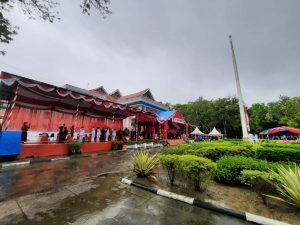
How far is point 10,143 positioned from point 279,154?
13.7m

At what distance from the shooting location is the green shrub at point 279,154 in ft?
21.1

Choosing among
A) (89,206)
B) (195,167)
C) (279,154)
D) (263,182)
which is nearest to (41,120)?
(89,206)

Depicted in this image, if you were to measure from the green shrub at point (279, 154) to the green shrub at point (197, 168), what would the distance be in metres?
4.32

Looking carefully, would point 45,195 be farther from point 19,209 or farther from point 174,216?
point 174,216

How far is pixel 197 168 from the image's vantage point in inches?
174

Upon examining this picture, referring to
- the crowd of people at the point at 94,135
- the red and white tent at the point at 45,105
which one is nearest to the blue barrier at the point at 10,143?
the red and white tent at the point at 45,105

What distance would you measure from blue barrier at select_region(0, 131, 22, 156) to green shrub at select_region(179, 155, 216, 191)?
31.7ft

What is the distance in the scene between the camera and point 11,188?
192 inches

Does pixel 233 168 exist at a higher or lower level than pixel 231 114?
lower

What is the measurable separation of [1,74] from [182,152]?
35.0 feet

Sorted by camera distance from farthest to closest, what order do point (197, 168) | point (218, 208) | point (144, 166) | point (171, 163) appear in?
point (144, 166) < point (171, 163) < point (197, 168) < point (218, 208)

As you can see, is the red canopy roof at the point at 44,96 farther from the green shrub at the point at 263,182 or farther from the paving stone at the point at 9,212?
the green shrub at the point at 263,182

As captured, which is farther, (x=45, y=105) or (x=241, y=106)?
(x=45, y=105)

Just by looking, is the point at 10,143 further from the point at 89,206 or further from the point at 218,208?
the point at 218,208
